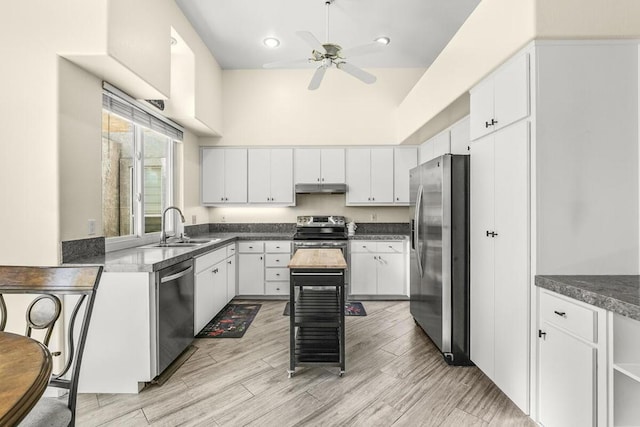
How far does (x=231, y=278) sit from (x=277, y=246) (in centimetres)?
74

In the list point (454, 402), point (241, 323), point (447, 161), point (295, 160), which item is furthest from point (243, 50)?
point (454, 402)

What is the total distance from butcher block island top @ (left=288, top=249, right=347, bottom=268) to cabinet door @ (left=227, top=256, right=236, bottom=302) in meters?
1.54

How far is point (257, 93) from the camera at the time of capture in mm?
4695

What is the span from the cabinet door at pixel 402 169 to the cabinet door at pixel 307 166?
115cm

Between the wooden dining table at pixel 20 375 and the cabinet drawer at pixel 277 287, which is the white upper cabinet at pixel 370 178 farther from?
the wooden dining table at pixel 20 375

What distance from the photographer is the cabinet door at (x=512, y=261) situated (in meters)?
1.88

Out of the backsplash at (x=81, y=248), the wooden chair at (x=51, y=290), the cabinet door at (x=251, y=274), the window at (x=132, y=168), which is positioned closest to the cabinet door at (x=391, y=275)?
the cabinet door at (x=251, y=274)

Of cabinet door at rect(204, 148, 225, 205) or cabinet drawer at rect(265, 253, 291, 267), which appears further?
cabinet door at rect(204, 148, 225, 205)

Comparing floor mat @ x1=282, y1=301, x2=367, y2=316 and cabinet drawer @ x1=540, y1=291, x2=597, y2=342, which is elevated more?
cabinet drawer @ x1=540, y1=291, x2=597, y2=342

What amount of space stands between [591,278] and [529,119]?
0.95 metres

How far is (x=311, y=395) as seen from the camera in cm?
217

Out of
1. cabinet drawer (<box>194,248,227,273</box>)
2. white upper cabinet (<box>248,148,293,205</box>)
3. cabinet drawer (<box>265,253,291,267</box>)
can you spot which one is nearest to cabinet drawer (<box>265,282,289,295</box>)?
cabinet drawer (<box>265,253,291,267</box>)

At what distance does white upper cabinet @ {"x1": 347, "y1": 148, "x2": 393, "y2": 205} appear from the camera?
464 cm

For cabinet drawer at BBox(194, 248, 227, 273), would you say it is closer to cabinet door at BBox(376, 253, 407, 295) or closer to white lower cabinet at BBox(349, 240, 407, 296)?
white lower cabinet at BBox(349, 240, 407, 296)
